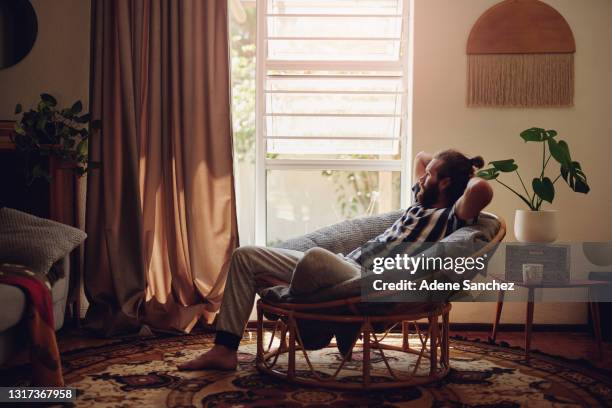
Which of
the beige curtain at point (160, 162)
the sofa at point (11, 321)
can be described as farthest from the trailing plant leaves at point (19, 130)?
the sofa at point (11, 321)

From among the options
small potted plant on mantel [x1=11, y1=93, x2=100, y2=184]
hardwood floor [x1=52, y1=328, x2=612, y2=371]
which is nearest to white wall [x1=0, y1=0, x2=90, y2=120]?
small potted plant on mantel [x1=11, y1=93, x2=100, y2=184]

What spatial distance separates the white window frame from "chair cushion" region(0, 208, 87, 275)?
1251 mm

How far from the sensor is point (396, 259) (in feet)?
8.97

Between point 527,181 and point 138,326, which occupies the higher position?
point 527,181

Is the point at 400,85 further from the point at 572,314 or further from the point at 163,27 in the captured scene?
the point at 572,314

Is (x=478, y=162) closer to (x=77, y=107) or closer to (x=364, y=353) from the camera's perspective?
(x=364, y=353)

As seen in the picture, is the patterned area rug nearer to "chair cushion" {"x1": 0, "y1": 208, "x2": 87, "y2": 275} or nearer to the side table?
the side table

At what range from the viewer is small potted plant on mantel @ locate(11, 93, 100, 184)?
356 cm

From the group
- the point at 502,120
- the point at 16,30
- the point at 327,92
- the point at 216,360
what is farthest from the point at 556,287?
the point at 16,30

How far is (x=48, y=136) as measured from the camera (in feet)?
12.0

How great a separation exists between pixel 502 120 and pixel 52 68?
2.58m

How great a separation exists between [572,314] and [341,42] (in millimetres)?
2042

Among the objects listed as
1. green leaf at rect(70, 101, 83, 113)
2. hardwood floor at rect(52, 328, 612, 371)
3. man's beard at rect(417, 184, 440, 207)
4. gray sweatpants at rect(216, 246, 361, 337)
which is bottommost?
hardwood floor at rect(52, 328, 612, 371)

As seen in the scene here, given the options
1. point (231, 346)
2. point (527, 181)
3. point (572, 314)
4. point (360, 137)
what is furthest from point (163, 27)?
point (572, 314)
